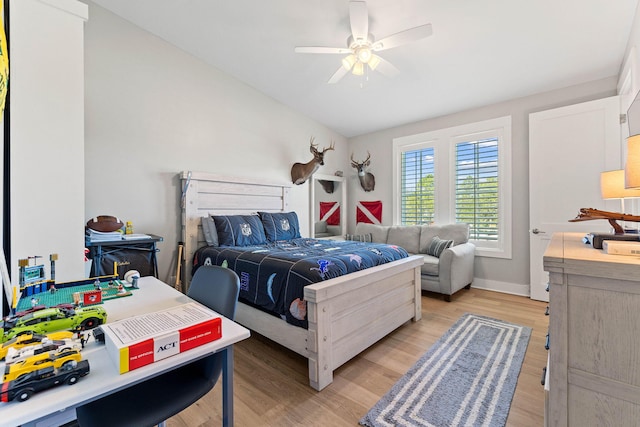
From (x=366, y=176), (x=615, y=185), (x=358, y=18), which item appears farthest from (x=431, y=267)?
(x=358, y=18)

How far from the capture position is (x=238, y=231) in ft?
10.4

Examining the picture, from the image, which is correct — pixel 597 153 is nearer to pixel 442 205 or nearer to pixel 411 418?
pixel 442 205

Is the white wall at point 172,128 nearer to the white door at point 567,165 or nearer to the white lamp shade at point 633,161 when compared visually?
the white door at point 567,165

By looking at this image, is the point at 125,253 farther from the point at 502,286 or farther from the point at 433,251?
the point at 502,286

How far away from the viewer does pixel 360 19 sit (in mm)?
2172

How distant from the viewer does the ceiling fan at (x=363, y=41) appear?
211cm

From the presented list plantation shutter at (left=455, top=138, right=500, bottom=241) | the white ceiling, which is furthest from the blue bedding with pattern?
the white ceiling

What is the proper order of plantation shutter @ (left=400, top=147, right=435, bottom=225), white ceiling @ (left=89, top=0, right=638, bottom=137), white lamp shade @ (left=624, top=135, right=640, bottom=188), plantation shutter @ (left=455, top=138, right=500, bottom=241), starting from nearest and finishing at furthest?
1. white lamp shade @ (left=624, top=135, right=640, bottom=188)
2. white ceiling @ (left=89, top=0, right=638, bottom=137)
3. plantation shutter @ (left=455, top=138, right=500, bottom=241)
4. plantation shutter @ (left=400, top=147, right=435, bottom=225)

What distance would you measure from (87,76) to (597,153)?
525 cm

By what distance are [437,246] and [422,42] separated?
242cm

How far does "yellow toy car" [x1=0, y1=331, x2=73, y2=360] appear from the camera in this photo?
29.0 inches

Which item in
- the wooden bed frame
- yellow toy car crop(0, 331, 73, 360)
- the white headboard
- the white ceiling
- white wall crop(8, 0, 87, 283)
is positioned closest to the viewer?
yellow toy car crop(0, 331, 73, 360)

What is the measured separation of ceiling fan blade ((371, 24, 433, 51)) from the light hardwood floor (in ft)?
8.14

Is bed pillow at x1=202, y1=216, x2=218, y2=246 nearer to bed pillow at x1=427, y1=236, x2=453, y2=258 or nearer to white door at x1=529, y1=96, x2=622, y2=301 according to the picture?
bed pillow at x1=427, y1=236, x2=453, y2=258
